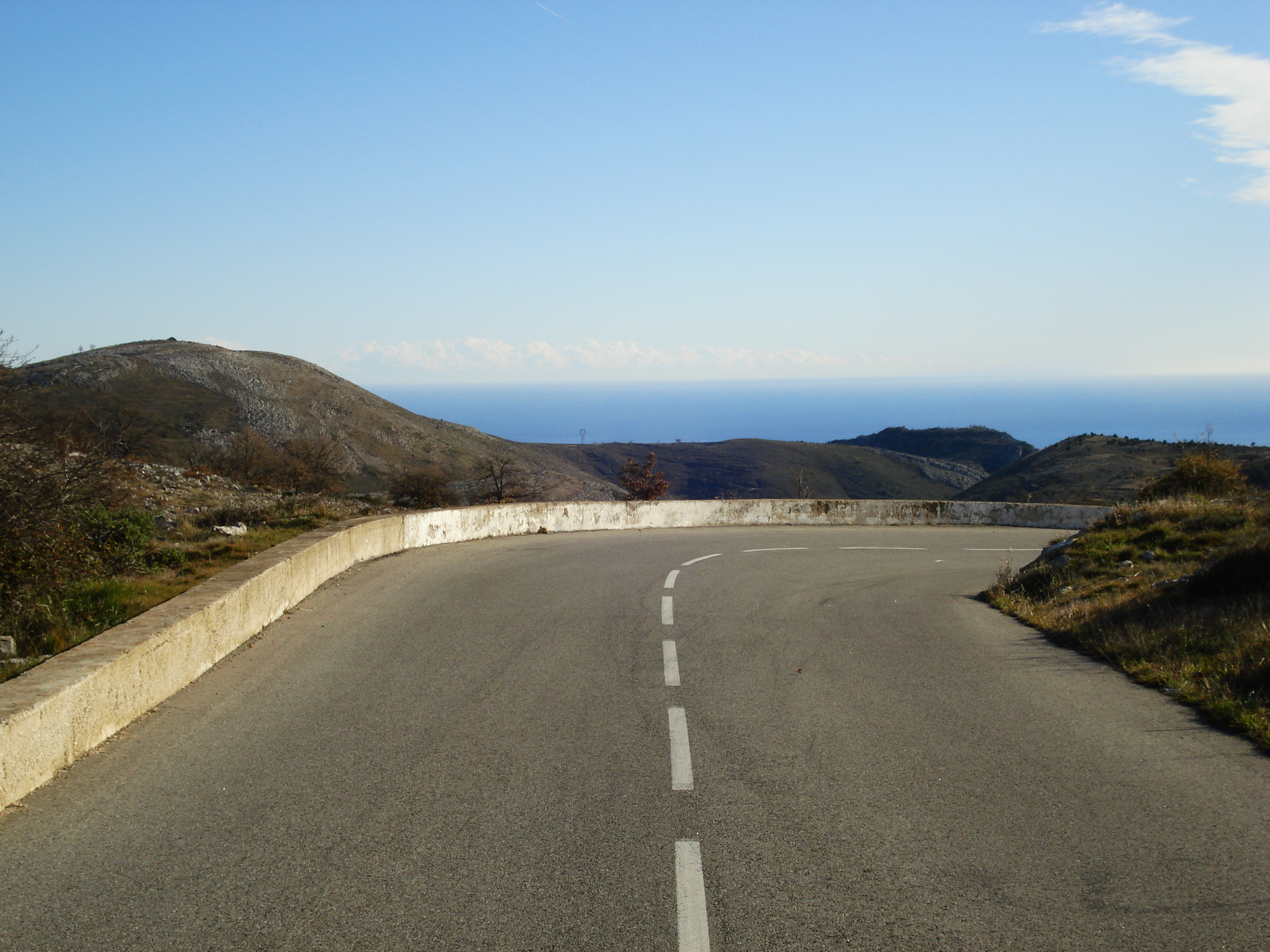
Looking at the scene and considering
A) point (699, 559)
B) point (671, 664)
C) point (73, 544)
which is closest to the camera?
point (671, 664)

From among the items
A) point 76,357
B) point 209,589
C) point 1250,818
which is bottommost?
point 1250,818

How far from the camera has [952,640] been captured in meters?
9.35

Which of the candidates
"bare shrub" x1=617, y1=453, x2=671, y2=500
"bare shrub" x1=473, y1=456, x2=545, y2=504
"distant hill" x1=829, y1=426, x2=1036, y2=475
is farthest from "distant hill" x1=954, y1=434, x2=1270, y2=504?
"distant hill" x1=829, y1=426, x2=1036, y2=475

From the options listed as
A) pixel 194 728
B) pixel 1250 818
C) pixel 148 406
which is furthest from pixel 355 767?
pixel 148 406

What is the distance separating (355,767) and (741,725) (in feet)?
7.98

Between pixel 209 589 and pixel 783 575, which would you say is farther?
pixel 783 575

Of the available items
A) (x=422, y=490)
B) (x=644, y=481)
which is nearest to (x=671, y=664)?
(x=422, y=490)

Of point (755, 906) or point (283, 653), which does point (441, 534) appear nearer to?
point (283, 653)

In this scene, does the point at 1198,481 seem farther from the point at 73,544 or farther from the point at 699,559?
the point at 73,544

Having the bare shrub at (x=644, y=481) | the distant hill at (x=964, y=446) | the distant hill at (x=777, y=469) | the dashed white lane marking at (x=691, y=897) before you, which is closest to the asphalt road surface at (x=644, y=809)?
the dashed white lane marking at (x=691, y=897)

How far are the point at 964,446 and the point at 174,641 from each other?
184 meters

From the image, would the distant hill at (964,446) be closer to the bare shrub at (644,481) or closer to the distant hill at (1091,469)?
the distant hill at (1091,469)

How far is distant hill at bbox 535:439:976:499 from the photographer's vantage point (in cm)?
13600

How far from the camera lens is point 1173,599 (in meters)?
10.1
